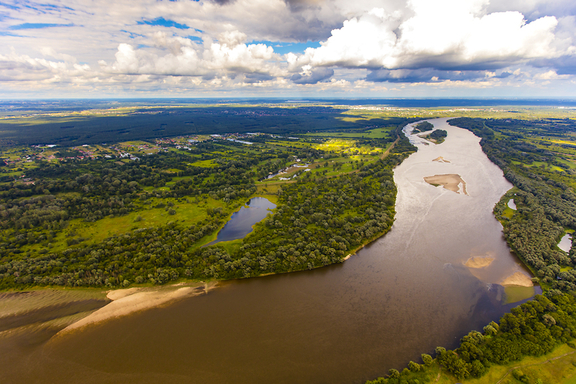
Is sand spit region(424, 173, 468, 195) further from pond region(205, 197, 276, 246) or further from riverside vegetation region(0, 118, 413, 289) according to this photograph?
pond region(205, 197, 276, 246)

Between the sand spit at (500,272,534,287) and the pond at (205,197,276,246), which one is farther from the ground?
the pond at (205,197,276,246)

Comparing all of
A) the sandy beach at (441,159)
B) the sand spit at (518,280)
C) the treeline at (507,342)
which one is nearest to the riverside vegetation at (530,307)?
the treeline at (507,342)

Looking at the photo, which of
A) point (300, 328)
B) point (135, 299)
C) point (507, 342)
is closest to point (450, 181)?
point (507, 342)

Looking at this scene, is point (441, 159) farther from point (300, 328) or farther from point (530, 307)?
point (300, 328)

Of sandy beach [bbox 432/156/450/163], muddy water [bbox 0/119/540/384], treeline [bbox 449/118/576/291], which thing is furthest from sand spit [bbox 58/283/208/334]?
sandy beach [bbox 432/156/450/163]

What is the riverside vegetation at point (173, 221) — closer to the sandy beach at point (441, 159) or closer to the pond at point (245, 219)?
the pond at point (245, 219)

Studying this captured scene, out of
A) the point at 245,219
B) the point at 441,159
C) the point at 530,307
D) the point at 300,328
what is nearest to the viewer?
the point at 530,307
